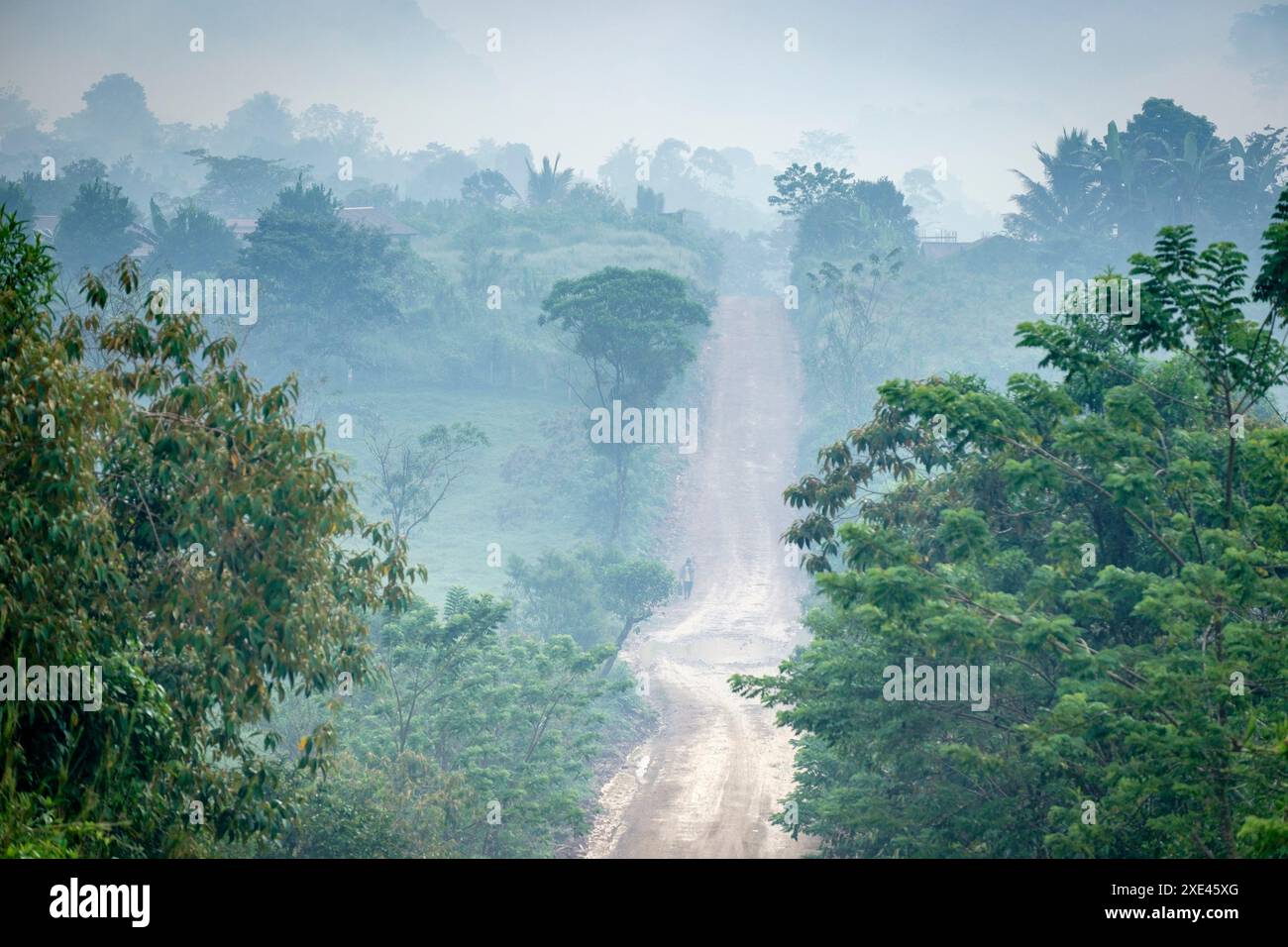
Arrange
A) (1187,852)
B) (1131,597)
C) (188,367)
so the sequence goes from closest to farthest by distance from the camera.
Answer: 1. (1187,852)
2. (188,367)
3. (1131,597)

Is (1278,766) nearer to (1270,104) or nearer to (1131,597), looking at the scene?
(1131,597)

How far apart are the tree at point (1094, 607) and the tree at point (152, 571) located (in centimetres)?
557

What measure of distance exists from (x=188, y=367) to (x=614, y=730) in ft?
59.4

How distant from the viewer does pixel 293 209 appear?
5681 cm

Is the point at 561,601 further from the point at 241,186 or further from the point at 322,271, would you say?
the point at 241,186

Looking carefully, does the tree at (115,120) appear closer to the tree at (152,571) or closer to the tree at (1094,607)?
the tree at (152,571)

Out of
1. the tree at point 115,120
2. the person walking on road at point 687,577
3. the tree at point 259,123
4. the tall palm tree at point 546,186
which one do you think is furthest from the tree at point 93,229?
the tree at point 259,123

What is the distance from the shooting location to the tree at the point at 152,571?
354 inches

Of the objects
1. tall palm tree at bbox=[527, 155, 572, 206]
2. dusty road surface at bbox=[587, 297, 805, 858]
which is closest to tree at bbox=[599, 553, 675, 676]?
dusty road surface at bbox=[587, 297, 805, 858]

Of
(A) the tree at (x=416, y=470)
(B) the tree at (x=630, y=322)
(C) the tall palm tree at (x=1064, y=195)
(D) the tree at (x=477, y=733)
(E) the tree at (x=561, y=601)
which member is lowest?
(D) the tree at (x=477, y=733)

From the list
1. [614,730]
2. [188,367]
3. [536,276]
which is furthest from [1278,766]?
[536,276]

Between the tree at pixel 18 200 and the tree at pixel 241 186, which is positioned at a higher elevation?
the tree at pixel 241 186

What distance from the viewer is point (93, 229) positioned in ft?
199

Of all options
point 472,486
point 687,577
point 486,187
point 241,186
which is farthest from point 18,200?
point 687,577
